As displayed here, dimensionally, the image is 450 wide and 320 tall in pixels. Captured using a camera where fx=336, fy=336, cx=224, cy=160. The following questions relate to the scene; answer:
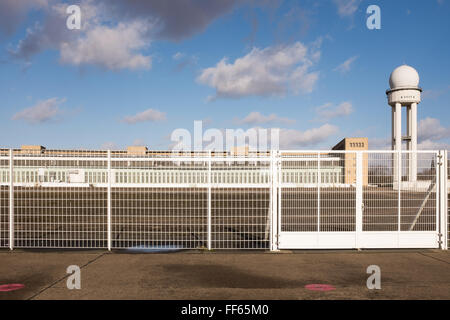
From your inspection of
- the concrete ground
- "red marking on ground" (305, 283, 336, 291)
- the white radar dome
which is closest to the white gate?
the concrete ground

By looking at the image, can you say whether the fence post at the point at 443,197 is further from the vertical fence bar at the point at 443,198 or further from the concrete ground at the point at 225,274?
the concrete ground at the point at 225,274

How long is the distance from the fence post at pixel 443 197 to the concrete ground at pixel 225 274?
2.14ft

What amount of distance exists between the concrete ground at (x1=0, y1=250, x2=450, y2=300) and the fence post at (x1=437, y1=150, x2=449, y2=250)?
0.65 meters

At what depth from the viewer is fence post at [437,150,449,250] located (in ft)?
28.6

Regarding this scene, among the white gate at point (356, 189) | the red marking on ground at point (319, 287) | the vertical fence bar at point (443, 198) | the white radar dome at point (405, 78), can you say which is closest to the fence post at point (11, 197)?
the white gate at point (356, 189)

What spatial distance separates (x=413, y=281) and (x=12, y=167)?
9.45 metres

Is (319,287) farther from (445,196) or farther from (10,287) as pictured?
(445,196)

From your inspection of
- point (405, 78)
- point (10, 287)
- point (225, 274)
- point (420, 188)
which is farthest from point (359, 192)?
point (405, 78)

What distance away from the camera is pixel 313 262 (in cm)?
734

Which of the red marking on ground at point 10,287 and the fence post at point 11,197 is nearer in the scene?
the red marking on ground at point 10,287

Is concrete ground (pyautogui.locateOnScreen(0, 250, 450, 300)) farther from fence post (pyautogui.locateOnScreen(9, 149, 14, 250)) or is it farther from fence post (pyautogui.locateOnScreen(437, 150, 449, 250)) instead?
fence post (pyautogui.locateOnScreen(437, 150, 449, 250))

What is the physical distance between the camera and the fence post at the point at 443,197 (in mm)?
8719
